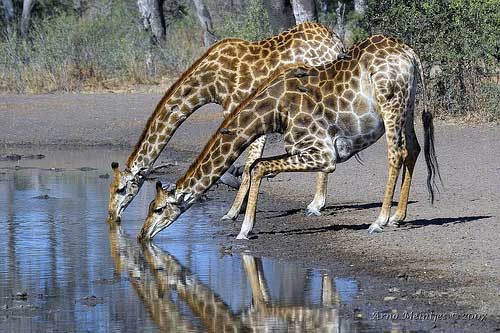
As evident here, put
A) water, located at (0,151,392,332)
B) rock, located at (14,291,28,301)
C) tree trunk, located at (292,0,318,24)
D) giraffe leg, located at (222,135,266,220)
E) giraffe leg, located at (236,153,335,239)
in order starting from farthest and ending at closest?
tree trunk, located at (292,0,318,24)
giraffe leg, located at (222,135,266,220)
giraffe leg, located at (236,153,335,239)
rock, located at (14,291,28,301)
water, located at (0,151,392,332)

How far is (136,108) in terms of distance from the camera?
69.3 ft

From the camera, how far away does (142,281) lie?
29.3 feet

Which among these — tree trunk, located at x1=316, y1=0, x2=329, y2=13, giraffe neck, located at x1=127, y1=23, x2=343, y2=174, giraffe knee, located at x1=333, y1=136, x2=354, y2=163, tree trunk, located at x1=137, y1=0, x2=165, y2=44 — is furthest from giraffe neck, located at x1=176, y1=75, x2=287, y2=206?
→ tree trunk, located at x1=316, y1=0, x2=329, y2=13

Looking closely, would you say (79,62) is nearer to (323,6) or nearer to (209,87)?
(323,6)

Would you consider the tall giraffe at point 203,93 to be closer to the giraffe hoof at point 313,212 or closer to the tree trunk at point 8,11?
the giraffe hoof at point 313,212

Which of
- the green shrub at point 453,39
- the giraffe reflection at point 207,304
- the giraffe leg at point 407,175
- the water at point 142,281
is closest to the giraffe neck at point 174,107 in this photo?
the water at point 142,281

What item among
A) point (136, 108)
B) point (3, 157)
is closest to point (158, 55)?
point (136, 108)

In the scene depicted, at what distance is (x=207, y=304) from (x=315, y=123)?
2777 mm

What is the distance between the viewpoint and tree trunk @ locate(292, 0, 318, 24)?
2144cm

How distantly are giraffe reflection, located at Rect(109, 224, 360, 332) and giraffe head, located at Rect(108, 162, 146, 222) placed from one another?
6.07ft

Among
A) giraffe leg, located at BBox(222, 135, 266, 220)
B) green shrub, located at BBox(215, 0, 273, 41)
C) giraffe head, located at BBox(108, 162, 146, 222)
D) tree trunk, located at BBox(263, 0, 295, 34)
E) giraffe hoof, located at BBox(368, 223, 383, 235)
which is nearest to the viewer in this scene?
giraffe hoof, located at BBox(368, 223, 383, 235)

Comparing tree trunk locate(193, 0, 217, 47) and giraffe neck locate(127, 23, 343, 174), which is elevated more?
tree trunk locate(193, 0, 217, 47)

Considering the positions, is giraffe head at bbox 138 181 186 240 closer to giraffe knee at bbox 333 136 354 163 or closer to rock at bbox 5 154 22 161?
giraffe knee at bbox 333 136 354 163

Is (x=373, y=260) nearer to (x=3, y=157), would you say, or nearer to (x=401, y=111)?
(x=401, y=111)
